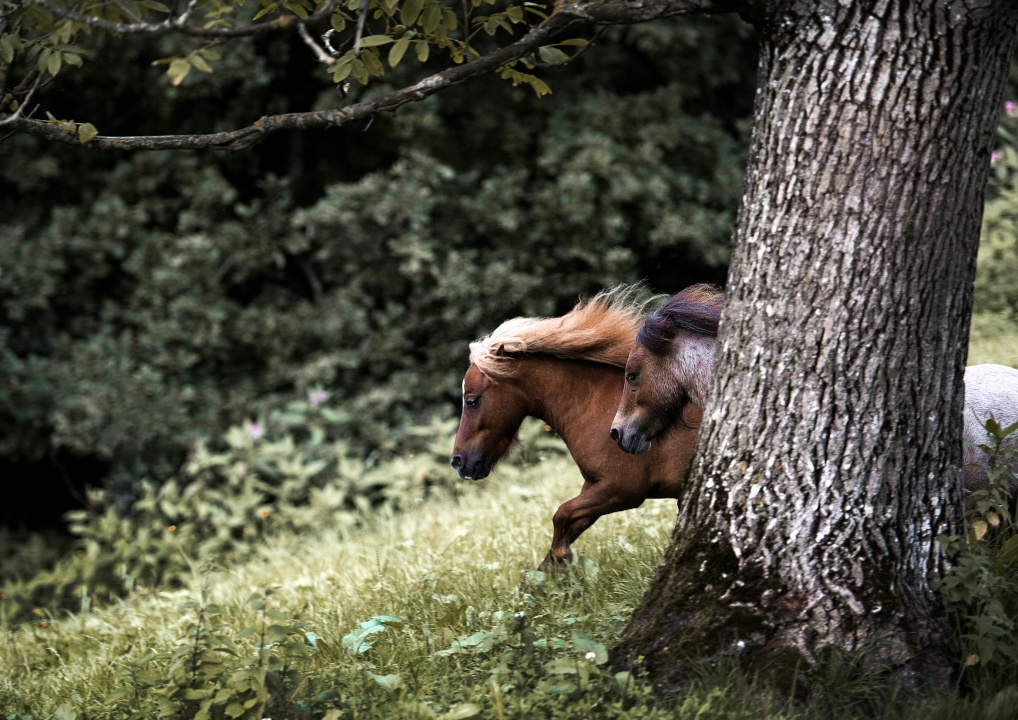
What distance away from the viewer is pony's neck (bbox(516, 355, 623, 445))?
167 inches

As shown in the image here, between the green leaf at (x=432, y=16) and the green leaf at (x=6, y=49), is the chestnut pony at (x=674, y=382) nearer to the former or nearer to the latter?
the green leaf at (x=432, y=16)

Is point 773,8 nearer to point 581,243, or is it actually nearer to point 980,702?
point 980,702

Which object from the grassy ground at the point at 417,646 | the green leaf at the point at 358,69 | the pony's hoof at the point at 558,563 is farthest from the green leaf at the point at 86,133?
the pony's hoof at the point at 558,563

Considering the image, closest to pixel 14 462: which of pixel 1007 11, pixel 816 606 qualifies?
pixel 816 606

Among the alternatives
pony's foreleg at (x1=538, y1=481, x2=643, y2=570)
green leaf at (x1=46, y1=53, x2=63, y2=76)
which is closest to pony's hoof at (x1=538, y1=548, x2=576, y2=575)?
pony's foreleg at (x1=538, y1=481, x2=643, y2=570)

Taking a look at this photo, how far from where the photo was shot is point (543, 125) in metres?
Answer: 9.77

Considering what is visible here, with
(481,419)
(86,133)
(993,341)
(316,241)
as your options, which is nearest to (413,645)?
(481,419)

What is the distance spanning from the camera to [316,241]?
9.56 metres

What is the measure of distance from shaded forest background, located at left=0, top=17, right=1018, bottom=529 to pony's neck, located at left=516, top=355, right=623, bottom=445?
4586 millimetres

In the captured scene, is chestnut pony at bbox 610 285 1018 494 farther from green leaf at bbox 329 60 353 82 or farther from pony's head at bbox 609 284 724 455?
green leaf at bbox 329 60 353 82

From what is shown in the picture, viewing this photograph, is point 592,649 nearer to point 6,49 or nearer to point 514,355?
point 514,355

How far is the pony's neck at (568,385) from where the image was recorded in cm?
424

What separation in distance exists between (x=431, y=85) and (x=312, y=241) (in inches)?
257

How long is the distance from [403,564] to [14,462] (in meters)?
5.79
